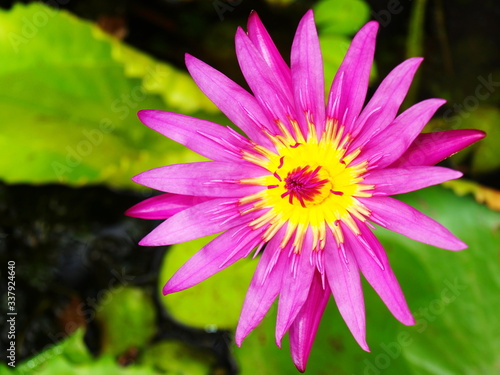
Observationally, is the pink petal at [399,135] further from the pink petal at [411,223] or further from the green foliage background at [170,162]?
the green foliage background at [170,162]

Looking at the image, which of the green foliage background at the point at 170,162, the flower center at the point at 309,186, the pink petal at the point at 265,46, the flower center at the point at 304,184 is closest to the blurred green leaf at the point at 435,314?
the green foliage background at the point at 170,162

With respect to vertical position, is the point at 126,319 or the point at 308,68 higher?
the point at 308,68

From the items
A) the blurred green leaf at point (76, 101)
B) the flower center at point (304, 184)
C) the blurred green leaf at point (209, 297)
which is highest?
the flower center at point (304, 184)

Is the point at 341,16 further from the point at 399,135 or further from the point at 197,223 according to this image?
the point at 197,223

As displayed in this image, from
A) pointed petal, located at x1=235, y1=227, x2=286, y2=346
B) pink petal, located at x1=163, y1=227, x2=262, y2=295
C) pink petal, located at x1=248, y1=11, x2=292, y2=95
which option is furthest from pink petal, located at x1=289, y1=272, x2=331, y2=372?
pink petal, located at x1=248, y1=11, x2=292, y2=95

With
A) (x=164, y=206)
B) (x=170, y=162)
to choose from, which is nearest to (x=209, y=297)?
(x=170, y=162)

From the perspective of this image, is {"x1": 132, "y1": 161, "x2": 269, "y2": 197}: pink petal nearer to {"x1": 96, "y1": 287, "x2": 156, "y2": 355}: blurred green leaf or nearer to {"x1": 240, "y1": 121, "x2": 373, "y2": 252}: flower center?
{"x1": 240, "y1": 121, "x2": 373, "y2": 252}: flower center

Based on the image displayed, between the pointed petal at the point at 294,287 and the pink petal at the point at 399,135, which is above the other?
the pink petal at the point at 399,135
